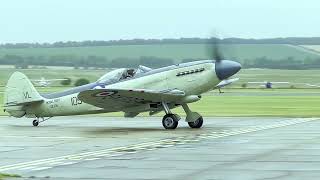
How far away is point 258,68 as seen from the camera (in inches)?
4751

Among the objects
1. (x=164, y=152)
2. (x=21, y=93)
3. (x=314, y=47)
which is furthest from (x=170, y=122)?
(x=314, y=47)

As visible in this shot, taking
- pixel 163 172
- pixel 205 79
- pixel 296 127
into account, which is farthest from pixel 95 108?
pixel 163 172

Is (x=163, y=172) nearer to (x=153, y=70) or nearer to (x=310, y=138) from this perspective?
(x=310, y=138)

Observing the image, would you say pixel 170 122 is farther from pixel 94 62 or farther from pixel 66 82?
pixel 66 82

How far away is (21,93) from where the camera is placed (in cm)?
2792

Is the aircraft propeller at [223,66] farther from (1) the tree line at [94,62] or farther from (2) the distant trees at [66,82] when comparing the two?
(2) the distant trees at [66,82]

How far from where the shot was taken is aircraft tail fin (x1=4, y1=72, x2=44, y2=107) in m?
27.7

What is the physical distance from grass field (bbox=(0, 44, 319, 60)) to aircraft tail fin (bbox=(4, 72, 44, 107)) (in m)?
64.0

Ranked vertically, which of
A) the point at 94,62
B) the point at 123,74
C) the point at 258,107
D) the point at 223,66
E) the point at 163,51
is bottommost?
the point at 258,107

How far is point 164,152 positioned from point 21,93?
43.4 feet

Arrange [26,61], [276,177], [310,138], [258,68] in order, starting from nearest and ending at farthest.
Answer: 1. [276,177]
2. [310,138]
3. [26,61]
4. [258,68]

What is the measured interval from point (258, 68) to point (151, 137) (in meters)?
101

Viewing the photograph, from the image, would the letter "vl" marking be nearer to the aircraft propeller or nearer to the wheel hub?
the wheel hub

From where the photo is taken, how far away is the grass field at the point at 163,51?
98812mm
